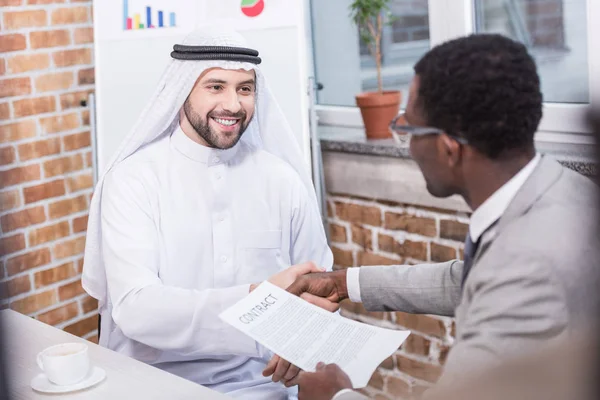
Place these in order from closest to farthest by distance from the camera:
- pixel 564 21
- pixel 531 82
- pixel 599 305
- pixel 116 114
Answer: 1. pixel 599 305
2. pixel 531 82
3. pixel 564 21
4. pixel 116 114

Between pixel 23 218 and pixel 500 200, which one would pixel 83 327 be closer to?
pixel 23 218

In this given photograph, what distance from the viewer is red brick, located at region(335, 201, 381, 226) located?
326 centimetres

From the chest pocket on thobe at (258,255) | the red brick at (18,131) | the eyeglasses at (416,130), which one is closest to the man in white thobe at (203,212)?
the chest pocket on thobe at (258,255)

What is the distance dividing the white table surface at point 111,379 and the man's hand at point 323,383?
0.17 m

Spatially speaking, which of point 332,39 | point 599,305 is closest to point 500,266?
point 599,305

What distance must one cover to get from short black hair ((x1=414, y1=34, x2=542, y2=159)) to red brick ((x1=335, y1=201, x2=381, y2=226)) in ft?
6.30

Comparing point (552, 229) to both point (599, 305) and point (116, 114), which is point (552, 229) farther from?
point (116, 114)

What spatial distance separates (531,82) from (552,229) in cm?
26

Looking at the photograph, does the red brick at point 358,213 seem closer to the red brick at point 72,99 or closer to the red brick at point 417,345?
the red brick at point 417,345

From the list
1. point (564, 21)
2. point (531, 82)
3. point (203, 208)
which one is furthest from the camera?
point (564, 21)

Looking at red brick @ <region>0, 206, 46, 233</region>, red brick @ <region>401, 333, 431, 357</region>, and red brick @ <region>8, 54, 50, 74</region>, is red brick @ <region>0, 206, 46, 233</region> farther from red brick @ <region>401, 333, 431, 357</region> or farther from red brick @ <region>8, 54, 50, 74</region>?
red brick @ <region>401, 333, 431, 357</region>

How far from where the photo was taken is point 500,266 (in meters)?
1.21

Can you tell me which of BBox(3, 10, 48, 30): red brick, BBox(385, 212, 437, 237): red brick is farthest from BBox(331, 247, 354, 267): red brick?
BBox(3, 10, 48, 30): red brick

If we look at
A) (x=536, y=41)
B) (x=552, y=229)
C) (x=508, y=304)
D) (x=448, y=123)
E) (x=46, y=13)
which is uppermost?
(x=46, y=13)
